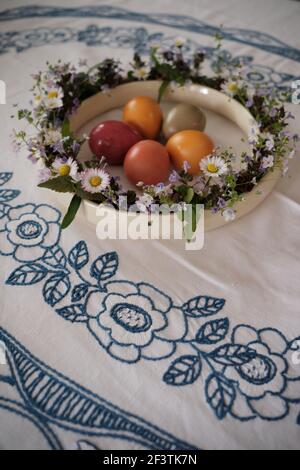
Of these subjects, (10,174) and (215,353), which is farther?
(10,174)

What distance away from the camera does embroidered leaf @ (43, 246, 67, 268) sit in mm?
733

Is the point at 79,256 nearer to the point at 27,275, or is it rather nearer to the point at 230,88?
the point at 27,275

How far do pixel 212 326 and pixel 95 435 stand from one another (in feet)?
0.75

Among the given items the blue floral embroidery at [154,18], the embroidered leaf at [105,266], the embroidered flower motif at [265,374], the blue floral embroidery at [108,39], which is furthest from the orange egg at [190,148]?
the blue floral embroidery at [154,18]

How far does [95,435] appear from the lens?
0.56m

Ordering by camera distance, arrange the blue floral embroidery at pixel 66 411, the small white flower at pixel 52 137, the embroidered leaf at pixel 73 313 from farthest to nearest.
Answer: the small white flower at pixel 52 137 < the embroidered leaf at pixel 73 313 < the blue floral embroidery at pixel 66 411

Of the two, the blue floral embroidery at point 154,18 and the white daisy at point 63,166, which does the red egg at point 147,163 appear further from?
the blue floral embroidery at point 154,18

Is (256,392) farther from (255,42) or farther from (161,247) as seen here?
(255,42)

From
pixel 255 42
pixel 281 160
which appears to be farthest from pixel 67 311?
pixel 255 42

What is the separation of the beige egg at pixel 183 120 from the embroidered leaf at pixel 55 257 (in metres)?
0.36

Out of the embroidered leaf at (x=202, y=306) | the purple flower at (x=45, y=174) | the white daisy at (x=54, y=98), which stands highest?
the white daisy at (x=54, y=98)

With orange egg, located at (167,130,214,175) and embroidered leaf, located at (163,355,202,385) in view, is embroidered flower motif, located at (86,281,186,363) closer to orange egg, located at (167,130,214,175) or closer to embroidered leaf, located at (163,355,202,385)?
embroidered leaf, located at (163,355,202,385)

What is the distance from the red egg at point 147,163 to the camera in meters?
0.79

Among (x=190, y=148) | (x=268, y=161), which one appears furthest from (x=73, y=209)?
(x=268, y=161)
